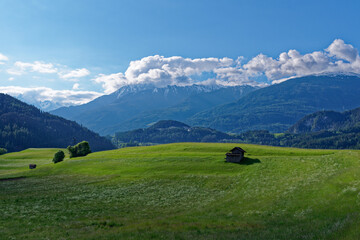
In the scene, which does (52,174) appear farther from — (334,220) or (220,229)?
(334,220)

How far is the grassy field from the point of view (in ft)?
78.7

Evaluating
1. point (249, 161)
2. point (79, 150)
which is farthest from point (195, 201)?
point (79, 150)

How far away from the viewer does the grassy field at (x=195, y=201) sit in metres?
24.0

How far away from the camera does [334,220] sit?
79.8 feet

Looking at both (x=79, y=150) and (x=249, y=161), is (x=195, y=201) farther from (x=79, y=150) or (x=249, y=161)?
(x=79, y=150)

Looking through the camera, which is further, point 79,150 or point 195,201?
point 79,150

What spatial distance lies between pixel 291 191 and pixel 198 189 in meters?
18.4

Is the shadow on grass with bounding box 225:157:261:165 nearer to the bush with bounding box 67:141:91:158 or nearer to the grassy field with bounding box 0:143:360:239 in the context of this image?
the grassy field with bounding box 0:143:360:239

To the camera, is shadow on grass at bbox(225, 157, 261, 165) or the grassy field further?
shadow on grass at bbox(225, 157, 261, 165)

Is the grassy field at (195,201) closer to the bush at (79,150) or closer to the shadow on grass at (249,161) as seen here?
the shadow on grass at (249,161)

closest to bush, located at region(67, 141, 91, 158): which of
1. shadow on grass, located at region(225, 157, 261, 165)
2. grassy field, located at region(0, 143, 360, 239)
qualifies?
grassy field, located at region(0, 143, 360, 239)

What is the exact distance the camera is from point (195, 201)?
43.8 meters

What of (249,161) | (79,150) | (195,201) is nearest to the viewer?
(195,201)

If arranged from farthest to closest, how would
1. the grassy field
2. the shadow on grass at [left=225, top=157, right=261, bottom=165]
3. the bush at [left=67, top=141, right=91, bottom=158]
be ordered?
the bush at [left=67, top=141, right=91, bottom=158] < the shadow on grass at [left=225, top=157, right=261, bottom=165] < the grassy field
